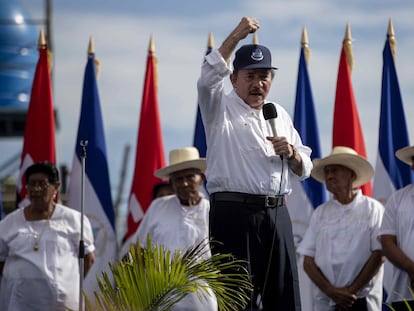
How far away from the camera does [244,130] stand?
6793mm

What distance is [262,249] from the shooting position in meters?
6.70

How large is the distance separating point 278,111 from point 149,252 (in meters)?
1.56

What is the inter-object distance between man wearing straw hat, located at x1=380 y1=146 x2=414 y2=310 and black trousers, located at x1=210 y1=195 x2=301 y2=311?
2.40 meters

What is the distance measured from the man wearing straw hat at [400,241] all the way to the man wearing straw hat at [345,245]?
0.40m

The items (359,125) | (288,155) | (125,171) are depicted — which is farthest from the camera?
(125,171)

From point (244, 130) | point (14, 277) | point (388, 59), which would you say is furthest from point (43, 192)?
point (388, 59)

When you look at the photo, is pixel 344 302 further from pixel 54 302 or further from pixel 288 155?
pixel 288 155

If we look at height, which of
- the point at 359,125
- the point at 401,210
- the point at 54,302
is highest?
the point at 359,125

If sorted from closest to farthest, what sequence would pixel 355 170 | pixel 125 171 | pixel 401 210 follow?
pixel 401 210 < pixel 355 170 < pixel 125 171

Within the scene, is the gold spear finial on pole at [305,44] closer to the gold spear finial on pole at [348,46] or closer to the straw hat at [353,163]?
the gold spear finial on pole at [348,46]

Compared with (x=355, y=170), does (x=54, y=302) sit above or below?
below

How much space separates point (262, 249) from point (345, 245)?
2992mm

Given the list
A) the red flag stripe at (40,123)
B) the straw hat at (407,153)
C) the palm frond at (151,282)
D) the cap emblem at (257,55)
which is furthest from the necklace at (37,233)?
the palm frond at (151,282)

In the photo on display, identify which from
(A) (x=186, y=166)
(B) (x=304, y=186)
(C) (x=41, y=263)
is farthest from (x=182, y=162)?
(B) (x=304, y=186)
